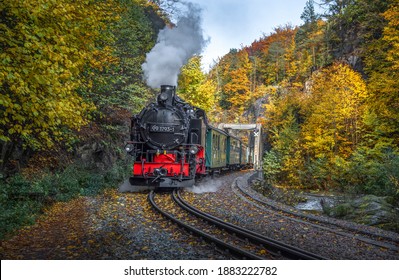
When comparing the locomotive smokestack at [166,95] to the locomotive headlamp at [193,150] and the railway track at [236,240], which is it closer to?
the locomotive headlamp at [193,150]

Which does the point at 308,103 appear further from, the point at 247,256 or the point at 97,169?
the point at 247,256

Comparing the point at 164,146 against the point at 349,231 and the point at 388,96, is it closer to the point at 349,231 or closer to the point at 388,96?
the point at 349,231

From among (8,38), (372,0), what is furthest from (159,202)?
(372,0)

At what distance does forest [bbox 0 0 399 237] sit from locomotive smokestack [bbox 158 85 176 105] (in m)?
1.76

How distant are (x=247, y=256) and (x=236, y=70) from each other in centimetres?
5142

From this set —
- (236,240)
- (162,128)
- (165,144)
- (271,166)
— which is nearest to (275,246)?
(236,240)

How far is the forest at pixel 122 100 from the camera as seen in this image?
19.7 ft

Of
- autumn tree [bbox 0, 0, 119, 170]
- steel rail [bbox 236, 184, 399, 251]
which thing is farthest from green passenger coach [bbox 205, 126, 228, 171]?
autumn tree [bbox 0, 0, 119, 170]

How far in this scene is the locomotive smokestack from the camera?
1248cm

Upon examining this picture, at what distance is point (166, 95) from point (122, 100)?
306cm

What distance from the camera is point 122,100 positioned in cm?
1470

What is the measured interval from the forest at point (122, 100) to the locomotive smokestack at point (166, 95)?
176 centimetres

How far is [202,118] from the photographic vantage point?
13.9 m

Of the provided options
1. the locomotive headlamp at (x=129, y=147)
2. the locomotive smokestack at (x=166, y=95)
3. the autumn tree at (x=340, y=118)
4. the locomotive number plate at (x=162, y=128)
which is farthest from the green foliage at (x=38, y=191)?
the autumn tree at (x=340, y=118)
